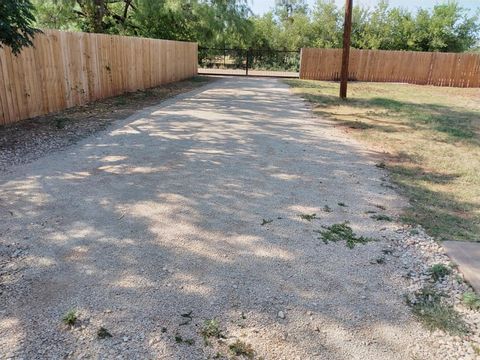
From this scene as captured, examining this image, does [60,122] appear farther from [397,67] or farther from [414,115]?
[397,67]

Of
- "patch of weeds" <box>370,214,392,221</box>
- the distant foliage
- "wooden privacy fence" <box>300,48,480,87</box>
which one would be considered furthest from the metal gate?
"patch of weeds" <box>370,214,392,221</box>

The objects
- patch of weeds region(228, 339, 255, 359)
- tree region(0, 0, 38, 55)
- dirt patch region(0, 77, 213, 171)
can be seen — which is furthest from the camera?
dirt patch region(0, 77, 213, 171)

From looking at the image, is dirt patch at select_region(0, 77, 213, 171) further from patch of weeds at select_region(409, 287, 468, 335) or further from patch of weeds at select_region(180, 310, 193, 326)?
patch of weeds at select_region(409, 287, 468, 335)

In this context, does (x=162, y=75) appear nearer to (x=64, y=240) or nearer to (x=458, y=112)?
Answer: (x=458, y=112)

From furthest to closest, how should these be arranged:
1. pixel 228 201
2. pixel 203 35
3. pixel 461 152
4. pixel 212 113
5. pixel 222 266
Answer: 1. pixel 203 35
2. pixel 212 113
3. pixel 461 152
4. pixel 228 201
5. pixel 222 266

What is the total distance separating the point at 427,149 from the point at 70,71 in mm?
7577

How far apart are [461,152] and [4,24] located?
7.23 metres

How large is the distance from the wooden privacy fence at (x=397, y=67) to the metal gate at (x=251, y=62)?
4.29 m

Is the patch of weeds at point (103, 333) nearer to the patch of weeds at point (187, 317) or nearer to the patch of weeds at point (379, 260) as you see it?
the patch of weeds at point (187, 317)

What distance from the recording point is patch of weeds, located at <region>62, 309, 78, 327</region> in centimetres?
228

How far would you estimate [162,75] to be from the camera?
1450 centimetres

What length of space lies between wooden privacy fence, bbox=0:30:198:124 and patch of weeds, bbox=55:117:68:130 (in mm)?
523

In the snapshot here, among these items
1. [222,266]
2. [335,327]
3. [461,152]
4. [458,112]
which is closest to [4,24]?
[222,266]

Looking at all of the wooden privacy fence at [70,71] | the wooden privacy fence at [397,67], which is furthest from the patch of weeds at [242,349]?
the wooden privacy fence at [397,67]
